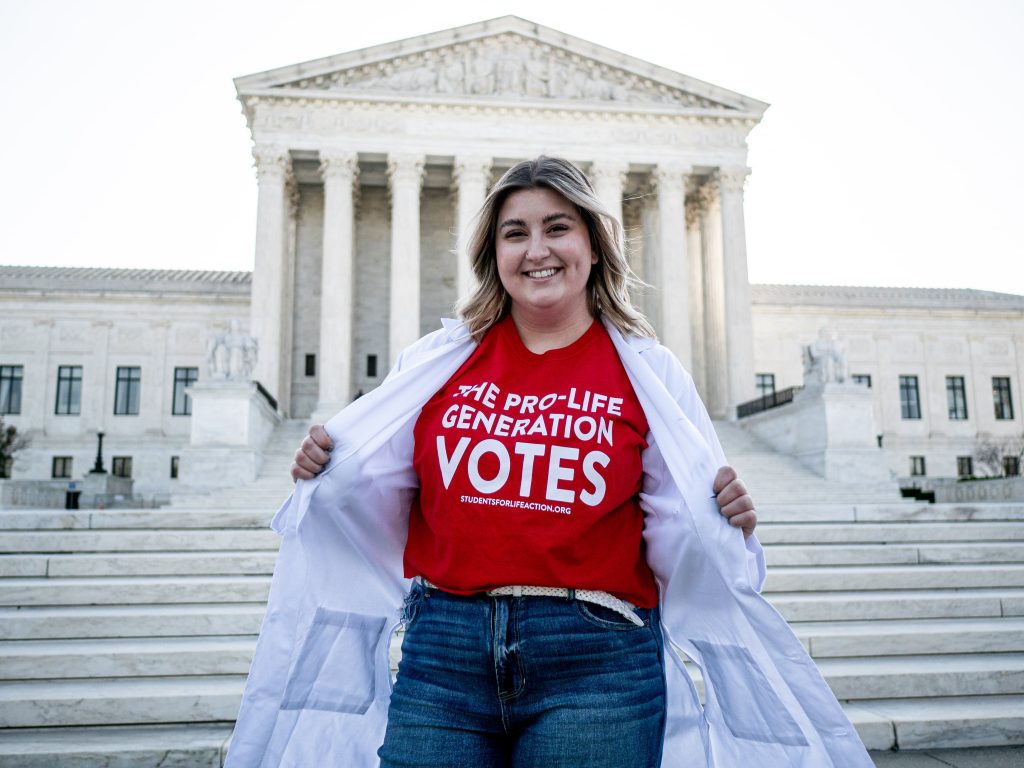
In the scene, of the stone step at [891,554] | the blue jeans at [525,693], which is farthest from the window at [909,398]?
the blue jeans at [525,693]

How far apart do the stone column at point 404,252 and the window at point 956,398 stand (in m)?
33.7

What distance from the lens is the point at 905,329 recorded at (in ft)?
158

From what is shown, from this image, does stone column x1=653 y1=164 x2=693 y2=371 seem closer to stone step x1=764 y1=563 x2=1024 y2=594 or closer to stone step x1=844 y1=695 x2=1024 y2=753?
stone step x1=764 y1=563 x2=1024 y2=594

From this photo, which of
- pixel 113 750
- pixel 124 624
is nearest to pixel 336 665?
pixel 113 750

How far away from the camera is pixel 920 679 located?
249 inches

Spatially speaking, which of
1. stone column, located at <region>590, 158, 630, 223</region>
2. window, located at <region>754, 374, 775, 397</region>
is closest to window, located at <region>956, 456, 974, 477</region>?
window, located at <region>754, 374, 775, 397</region>

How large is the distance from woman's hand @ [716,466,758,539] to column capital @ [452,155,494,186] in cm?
3100

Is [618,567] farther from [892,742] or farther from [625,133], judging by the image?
[625,133]

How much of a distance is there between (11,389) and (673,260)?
3471cm

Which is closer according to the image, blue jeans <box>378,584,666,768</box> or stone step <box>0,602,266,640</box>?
blue jeans <box>378,584,666,768</box>

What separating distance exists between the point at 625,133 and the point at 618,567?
33.0 meters

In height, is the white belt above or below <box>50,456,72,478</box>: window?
below

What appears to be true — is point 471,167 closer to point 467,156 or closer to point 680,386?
point 467,156

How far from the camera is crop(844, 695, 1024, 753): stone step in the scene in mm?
5461
